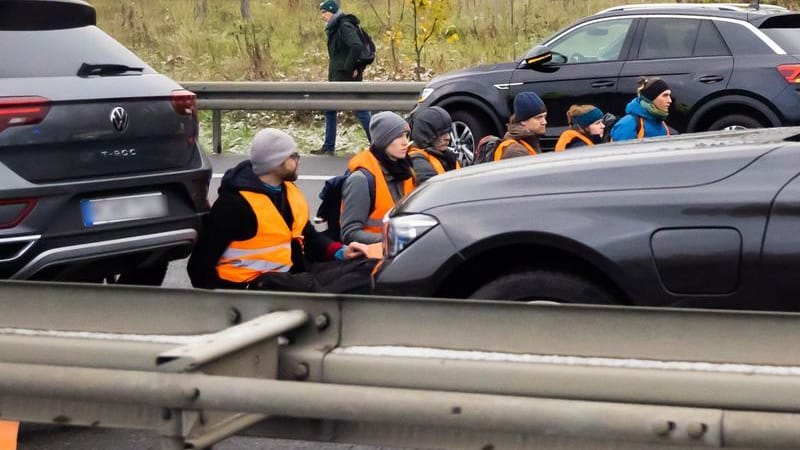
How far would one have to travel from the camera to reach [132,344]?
3.37 meters

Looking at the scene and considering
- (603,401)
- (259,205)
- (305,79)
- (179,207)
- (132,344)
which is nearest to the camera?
(603,401)

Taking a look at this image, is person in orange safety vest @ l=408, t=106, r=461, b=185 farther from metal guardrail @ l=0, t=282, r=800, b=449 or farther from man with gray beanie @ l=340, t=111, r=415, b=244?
metal guardrail @ l=0, t=282, r=800, b=449

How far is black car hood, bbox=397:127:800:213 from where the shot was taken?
4.51 meters

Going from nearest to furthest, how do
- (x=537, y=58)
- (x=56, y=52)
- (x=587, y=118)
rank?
(x=56, y=52) < (x=587, y=118) < (x=537, y=58)

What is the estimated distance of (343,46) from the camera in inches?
599

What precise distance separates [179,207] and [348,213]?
85 cm

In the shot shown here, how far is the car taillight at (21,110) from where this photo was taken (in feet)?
18.3

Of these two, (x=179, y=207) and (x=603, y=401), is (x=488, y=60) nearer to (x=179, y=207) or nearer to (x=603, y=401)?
(x=179, y=207)

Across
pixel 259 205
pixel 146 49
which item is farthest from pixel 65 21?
pixel 146 49

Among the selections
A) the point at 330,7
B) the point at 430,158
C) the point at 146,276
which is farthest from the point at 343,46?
the point at 146,276

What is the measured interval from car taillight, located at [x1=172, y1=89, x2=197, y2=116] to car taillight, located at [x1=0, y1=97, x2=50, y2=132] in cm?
82

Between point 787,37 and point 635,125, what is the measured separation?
3.65 metres

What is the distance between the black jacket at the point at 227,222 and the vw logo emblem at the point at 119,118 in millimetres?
537

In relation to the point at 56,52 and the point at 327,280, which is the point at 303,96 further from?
the point at 327,280
